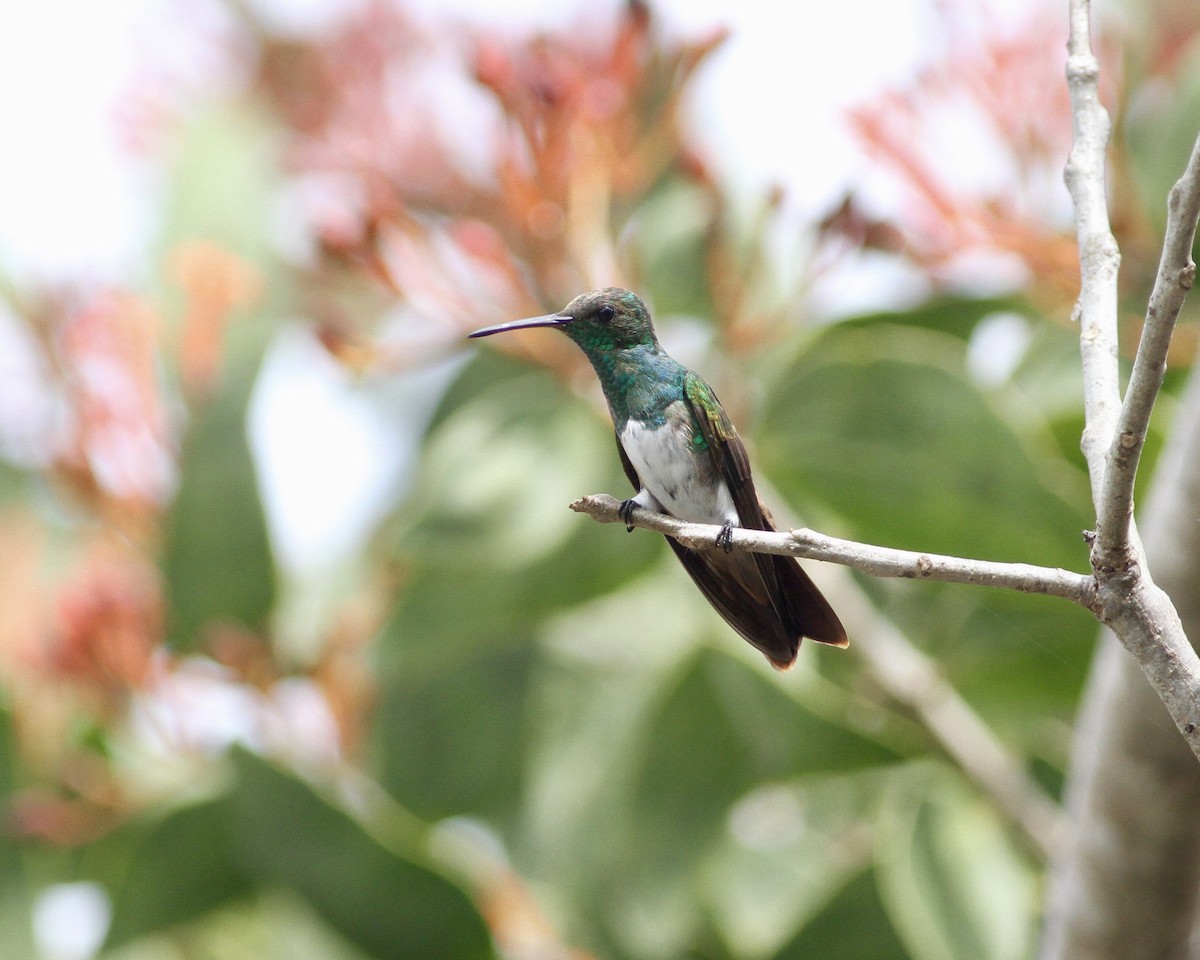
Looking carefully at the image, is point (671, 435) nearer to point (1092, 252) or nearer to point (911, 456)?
point (911, 456)

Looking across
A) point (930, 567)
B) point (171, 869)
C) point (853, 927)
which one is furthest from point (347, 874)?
point (930, 567)

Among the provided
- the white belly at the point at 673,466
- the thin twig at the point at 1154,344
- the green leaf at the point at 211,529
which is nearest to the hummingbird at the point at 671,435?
the white belly at the point at 673,466

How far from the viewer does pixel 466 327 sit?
2.00 meters

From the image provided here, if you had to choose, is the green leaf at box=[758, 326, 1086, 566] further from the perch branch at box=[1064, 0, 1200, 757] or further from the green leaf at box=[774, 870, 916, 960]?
the perch branch at box=[1064, 0, 1200, 757]

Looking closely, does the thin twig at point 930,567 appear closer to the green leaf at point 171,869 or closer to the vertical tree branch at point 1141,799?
the vertical tree branch at point 1141,799

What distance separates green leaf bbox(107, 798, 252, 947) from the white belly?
89 centimetres

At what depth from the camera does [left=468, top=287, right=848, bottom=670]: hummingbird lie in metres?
1.49

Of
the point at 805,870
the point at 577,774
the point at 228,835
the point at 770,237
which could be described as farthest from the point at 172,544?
the point at 805,870

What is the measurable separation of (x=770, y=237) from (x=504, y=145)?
44cm

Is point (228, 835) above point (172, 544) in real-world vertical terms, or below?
below

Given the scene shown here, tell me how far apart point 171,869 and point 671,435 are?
110 centimetres

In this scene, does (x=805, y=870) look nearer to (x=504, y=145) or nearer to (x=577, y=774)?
(x=577, y=774)

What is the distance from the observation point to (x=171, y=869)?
2.06m

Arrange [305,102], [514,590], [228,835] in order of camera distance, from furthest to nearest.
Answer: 1. [305,102]
2. [228,835]
3. [514,590]
